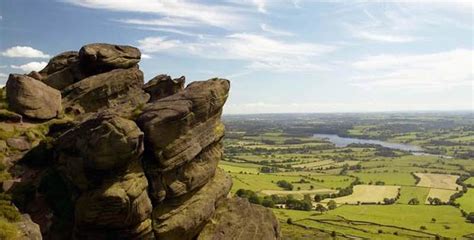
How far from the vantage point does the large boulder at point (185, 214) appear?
27438 mm

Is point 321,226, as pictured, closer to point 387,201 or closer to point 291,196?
point 291,196

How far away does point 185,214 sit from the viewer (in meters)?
28.6

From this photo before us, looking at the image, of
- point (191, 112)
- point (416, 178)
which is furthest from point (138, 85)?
point (416, 178)

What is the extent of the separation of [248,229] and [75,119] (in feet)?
47.7

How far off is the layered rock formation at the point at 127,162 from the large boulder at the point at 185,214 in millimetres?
63

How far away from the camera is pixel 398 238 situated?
100562mm

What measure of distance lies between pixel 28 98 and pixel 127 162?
12.7 m

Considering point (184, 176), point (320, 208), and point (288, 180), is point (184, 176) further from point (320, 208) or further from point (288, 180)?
point (288, 180)

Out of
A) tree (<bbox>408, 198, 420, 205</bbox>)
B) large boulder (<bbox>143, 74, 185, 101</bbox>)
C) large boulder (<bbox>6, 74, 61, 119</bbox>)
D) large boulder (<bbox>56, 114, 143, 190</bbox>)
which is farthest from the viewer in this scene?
tree (<bbox>408, 198, 420, 205</bbox>)

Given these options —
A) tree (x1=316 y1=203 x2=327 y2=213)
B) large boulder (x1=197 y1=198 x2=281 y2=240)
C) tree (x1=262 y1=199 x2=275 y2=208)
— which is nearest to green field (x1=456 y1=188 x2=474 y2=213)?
tree (x1=316 y1=203 x2=327 y2=213)

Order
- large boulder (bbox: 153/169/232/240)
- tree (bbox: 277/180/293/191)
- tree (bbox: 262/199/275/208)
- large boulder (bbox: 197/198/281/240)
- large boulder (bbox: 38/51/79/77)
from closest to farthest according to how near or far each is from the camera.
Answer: large boulder (bbox: 153/169/232/240), large boulder (bbox: 197/198/281/240), large boulder (bbox: 38/51/79/77), tree (bbox: 262/199/275/208), tree (bbox: 277/180/293/191)

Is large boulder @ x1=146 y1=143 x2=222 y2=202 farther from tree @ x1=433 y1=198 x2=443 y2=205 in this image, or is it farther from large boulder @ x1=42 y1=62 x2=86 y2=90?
tree @ x1=433 y1=198 x2=443 y2=205

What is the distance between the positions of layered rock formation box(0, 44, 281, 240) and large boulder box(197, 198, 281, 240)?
2.8 inches

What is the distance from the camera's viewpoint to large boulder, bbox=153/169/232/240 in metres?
27.4
